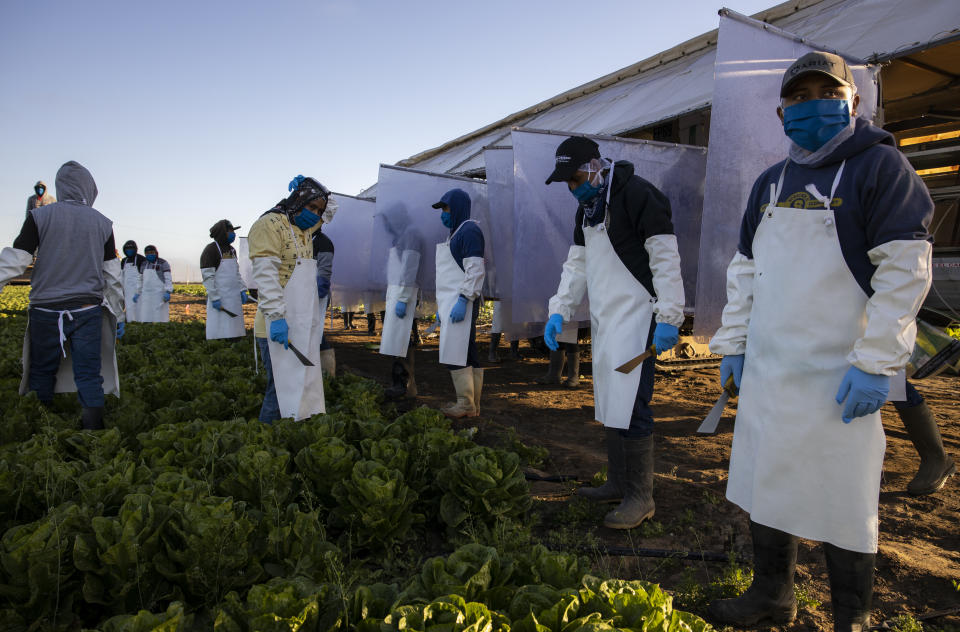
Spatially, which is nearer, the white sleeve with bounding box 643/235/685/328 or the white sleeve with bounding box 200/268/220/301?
the white sleeve with bounding box 643/235/685/328

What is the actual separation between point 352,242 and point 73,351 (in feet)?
17.4

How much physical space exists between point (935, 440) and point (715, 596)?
2.06 metres

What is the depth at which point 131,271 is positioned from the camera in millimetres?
11430

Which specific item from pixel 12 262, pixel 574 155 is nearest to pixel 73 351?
pixel 12 262

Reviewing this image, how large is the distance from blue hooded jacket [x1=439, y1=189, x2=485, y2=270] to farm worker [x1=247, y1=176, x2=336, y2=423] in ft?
5.31

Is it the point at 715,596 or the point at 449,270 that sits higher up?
the point at 449,270

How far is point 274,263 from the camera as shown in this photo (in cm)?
360

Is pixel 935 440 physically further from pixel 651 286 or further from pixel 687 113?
pixel 687 113

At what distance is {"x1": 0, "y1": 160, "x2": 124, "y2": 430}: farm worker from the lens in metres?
3.63

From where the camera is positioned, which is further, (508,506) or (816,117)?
(508,506)

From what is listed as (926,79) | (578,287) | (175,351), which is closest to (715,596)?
(578,287)

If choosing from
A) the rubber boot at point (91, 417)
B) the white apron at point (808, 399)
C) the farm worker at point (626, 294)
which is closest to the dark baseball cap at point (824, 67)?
the white apron at point (808, 399)

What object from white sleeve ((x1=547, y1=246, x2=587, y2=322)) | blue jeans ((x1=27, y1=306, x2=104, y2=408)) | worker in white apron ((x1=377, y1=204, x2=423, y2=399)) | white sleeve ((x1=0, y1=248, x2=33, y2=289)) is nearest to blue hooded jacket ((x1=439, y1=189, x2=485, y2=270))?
worker in white apron ((x1=377, y1=204, x2=423, y2=399))

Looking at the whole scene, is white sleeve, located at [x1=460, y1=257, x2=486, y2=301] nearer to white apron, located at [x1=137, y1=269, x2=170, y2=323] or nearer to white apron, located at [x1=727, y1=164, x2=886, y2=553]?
white apron, located at [x1=727, y1=164, x2=886, y2=553]
